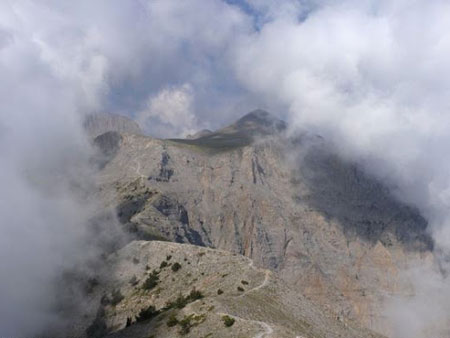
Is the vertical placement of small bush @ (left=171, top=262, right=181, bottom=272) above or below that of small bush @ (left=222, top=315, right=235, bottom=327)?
above

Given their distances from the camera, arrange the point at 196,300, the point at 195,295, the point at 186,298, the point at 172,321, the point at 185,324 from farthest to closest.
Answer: the point at 186,298 → the point at 195,295 → the point at 196,300 → the point at 172,321 → the point at 185,324

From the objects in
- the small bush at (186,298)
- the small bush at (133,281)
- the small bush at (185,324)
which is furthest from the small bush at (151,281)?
the small bush at (185,324)

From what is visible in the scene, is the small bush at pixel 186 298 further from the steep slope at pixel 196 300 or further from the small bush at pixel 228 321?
the small bush at pixel 228 321

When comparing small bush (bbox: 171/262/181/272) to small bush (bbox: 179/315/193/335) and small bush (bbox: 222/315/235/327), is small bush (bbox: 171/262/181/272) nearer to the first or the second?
small bush (bbox: 179/315/193/335)

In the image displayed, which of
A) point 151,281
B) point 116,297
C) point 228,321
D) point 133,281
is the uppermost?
point 151,281

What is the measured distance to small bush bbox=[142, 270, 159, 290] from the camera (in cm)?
14862

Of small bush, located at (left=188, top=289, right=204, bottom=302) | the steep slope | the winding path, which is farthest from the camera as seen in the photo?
small bush, located at (left=188, top=289, right=204, bottom=302)

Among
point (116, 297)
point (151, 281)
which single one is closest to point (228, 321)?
point (151, 281)

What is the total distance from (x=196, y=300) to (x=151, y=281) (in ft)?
142

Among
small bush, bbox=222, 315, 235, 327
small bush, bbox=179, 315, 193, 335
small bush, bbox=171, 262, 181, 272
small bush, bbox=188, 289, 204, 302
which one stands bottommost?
small bush, bbox=179, 315, 193, 335

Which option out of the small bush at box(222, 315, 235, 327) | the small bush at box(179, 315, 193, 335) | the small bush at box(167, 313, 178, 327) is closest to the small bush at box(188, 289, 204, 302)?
the small bush at box(167, 313, 178, 327)

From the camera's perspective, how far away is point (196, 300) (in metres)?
109

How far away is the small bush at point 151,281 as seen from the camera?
14862 centimetres

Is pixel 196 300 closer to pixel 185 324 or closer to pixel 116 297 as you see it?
pixel 185 324
